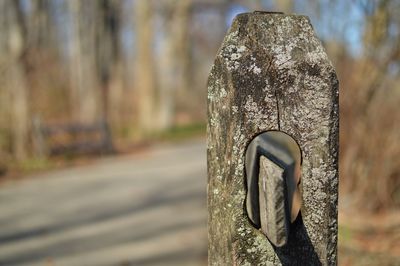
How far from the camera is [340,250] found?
482 cm

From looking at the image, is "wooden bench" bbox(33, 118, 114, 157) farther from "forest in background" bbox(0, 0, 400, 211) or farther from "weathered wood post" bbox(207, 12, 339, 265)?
"weathered wood post" bbox(207, 12, 339, 265)

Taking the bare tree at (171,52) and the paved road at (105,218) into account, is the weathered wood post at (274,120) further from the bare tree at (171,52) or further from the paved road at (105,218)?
the bare tree at (171,52)

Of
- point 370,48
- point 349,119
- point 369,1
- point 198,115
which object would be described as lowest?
point 198,115

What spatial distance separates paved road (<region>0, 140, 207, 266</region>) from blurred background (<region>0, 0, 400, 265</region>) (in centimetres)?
2

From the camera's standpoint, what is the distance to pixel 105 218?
696 cm

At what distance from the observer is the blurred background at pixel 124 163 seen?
561 centimetres

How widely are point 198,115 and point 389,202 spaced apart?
1014 inches

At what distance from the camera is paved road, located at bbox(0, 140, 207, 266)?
5.28 metres

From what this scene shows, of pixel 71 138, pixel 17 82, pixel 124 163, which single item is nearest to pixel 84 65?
pixel 71 138

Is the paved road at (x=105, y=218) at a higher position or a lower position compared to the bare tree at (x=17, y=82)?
lower

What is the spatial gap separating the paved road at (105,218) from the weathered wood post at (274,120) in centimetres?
333

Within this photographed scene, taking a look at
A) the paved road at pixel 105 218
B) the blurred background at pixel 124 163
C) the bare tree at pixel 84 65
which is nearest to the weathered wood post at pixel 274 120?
the blurred background at pixel 124 163

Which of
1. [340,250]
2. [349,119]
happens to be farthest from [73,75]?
[340,250]

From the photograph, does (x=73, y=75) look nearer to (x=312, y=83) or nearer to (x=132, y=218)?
(x=132, y=218)
